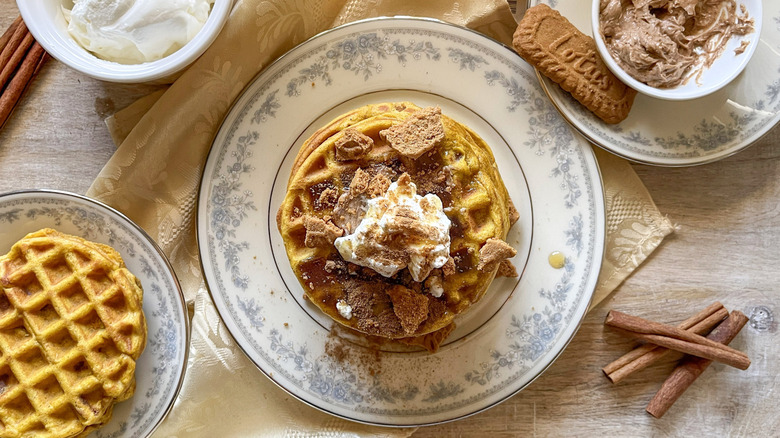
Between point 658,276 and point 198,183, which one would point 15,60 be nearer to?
point 198,183

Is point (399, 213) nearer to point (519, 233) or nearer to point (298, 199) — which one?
point (298, 199)

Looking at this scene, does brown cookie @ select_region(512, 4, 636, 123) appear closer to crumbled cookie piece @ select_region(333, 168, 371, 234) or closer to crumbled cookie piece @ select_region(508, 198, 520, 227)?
crumbled cookie piece @ select_region(508, 198, 520, 227)

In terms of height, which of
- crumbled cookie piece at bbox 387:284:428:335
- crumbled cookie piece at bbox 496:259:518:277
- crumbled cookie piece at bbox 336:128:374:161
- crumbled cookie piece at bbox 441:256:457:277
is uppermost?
crumbled cookie piece at bbox 336:128:374:161

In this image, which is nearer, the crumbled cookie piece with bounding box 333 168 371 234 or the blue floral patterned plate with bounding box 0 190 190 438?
the crumbled cookie piece with bounding box 333 168 371 234

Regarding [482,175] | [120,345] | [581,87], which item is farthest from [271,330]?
[581,87]

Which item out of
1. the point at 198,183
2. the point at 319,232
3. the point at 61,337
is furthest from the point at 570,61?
the point at 61,337

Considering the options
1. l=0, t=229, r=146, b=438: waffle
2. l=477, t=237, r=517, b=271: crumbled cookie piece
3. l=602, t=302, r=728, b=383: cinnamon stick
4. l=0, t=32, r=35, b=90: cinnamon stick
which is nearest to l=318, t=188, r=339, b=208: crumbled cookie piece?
l=477, t=237, r=517, b=271: crumbled cookie piece

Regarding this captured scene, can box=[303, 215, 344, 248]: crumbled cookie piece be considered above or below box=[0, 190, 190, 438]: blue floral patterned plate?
above
